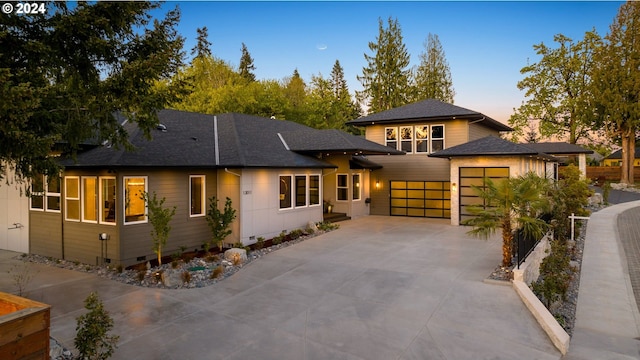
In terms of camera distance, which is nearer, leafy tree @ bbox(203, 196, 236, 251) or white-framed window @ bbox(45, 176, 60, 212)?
white-framed window @ bbox(45, 176, 60, 212)

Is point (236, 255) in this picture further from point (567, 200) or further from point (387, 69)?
point (387, 69)

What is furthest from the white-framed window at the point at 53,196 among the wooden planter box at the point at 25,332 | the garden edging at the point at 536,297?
the garden edging at the point at 536,297

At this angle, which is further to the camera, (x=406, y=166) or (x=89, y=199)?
(x=406, y=166)

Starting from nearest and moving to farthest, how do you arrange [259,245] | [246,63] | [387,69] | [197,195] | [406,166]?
1. [197,195]
2. [259,245]
3. [406,166]
4. [387,69]
5. [246,63]

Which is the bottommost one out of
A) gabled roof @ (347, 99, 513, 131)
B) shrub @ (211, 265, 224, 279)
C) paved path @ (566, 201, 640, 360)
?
paved path @ (566, 201, 640, 360)

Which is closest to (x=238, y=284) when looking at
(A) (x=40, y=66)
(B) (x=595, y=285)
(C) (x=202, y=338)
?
(C) (x=202, y=338)

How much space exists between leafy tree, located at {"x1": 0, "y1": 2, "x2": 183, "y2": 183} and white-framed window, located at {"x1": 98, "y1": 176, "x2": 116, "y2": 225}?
3.09m

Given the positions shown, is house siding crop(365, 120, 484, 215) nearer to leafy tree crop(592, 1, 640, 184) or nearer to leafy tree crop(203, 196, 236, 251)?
leafy tree crop(203, 196, 236, 251)

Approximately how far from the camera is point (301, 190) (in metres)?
14.9

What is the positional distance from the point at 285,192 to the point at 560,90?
33.3m

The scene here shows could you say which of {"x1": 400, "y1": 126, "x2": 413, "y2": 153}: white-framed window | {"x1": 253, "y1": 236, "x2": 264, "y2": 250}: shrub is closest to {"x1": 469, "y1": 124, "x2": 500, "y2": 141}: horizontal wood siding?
{"x1": 400, "y1": 126, "x2": 413, "y2": 153}: white-framed window

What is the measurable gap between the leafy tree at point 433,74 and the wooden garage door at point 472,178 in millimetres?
24732

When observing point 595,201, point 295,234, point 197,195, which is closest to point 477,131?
point 595,201

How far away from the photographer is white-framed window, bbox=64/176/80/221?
34.1ft
